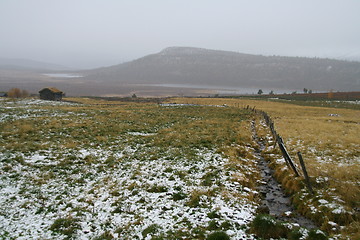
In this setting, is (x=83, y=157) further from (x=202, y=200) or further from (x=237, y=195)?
(x=237, y=195)

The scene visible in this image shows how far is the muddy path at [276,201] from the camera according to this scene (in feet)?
30.3

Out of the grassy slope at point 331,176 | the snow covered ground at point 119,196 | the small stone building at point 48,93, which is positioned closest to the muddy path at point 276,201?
the grassy slope at point 331,176

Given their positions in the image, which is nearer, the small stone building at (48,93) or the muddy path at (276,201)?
the muddy path at (276,201)

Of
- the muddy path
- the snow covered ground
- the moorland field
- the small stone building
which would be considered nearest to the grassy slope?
the moorland field

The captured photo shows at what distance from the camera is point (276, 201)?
430 inches

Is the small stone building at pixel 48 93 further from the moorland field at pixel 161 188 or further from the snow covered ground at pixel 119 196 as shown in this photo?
the snow covered ground at pixel 119 196

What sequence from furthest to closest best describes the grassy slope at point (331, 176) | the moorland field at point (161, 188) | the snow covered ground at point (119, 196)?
the grassy slope at point (331, 176), the snow covered ground at point (119, 196), the moorland field at point (161, 188)

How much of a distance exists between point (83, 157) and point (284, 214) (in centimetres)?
1404

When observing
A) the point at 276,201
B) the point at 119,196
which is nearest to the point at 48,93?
the point at 119,196

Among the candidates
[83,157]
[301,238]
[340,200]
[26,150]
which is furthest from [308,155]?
[26,150]

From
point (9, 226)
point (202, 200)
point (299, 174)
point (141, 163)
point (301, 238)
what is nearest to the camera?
point (301, 238)

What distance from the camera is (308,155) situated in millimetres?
16453

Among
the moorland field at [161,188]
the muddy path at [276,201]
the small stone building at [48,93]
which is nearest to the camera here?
the moorland field at [161,188]

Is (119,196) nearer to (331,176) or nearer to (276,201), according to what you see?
(276,201)
